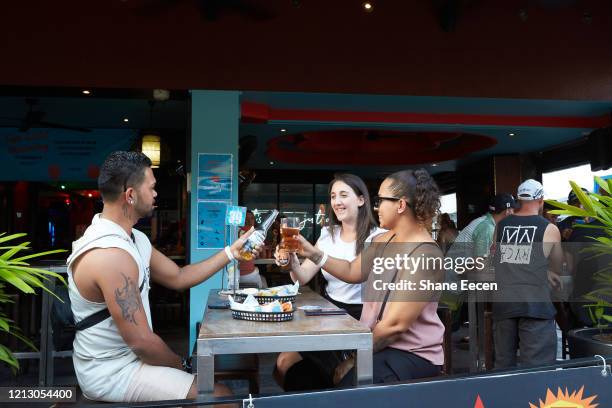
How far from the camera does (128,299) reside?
1991 millimetres

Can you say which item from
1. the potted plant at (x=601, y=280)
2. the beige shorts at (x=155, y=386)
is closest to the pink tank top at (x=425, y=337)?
the potted plant at (x=601, y=280)

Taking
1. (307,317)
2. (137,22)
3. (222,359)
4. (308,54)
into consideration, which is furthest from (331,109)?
(307,317)

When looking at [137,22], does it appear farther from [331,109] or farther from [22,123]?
[22,123]

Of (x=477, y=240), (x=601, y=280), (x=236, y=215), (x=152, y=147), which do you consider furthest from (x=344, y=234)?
(x=152, y=147)

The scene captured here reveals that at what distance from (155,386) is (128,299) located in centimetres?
33

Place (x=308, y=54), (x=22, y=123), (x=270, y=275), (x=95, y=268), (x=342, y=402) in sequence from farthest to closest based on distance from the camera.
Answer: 1. (x=270, y=275)
2. (x=22, y=123)
3. (x=308, y=54)
4. (x=95, y=268)
5. (x=342, y=402)

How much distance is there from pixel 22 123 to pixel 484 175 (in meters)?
8.03

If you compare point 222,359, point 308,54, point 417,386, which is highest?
point 308,54

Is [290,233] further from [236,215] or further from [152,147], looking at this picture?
[152,147]

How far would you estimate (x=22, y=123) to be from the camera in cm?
784

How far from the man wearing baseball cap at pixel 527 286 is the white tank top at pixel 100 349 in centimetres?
247

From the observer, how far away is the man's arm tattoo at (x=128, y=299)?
197cm

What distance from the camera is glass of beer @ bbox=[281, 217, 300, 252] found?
7.93 feet

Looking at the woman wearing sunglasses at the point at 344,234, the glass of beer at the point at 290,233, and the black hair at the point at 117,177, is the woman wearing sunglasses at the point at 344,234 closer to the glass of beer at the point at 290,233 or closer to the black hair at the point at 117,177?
the glass of beer at the point at 290,233
